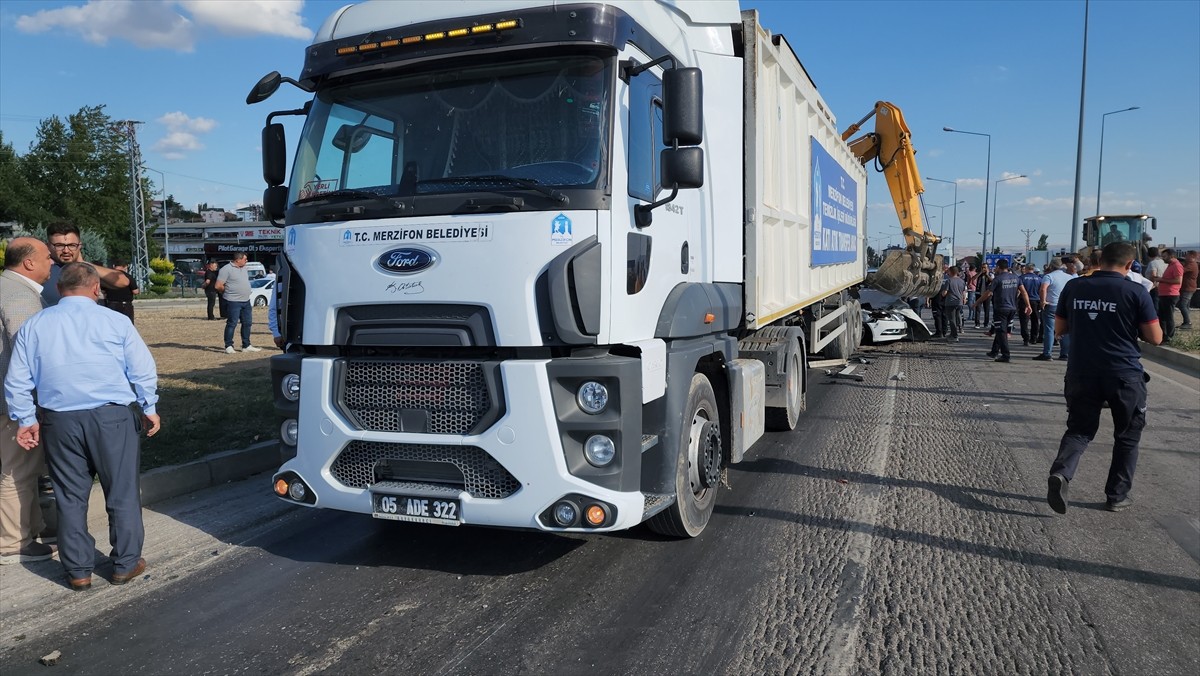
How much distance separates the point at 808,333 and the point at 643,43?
229 inches

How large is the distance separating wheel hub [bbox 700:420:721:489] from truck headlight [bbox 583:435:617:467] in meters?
1.09

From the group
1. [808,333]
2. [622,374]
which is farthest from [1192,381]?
[622,374]

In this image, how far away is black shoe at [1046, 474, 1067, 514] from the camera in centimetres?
508

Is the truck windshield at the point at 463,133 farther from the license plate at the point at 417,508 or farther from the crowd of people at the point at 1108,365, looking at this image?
the crowd of people at the point at 1108,365

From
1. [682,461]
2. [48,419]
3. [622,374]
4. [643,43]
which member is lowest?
[682,461]

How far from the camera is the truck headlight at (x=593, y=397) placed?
3826mm

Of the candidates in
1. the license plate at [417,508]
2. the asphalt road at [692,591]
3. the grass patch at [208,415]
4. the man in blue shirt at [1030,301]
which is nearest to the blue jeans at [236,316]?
the grass patch at [208,415]

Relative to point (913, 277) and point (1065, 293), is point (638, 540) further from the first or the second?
point (913, 277)

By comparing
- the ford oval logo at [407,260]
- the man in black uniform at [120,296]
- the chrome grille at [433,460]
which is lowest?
the chrome grille at [433,460]

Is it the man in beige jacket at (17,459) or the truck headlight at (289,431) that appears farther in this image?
the man in beige jacket at (17,459)

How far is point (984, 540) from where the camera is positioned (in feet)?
15.8

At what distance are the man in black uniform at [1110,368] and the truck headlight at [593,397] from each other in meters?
3.24

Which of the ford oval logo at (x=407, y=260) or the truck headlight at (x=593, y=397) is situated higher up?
the ford oval logo at (x=407, y=260)

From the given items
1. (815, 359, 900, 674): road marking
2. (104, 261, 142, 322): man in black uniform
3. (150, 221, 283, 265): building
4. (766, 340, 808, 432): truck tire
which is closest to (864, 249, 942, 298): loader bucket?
(766, 340, 808, 432): truck tire
